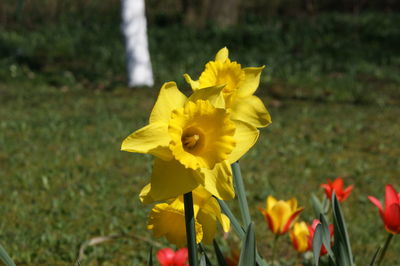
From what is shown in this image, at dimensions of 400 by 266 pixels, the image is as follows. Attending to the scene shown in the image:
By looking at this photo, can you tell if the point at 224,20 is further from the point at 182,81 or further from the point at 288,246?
the point at 288,246

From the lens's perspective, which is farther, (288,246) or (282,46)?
(282,46)

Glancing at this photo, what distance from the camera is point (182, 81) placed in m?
9.11

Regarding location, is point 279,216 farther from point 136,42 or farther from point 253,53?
point 253,53

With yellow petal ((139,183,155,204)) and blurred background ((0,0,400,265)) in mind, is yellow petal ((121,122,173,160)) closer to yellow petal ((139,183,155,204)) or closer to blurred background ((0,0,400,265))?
yellow petal ((139,183,155,204))

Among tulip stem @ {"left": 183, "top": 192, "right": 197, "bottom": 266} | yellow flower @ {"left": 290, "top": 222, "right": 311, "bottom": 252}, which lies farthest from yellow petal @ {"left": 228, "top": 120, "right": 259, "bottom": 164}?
yellow flower @ {"left": 290, "top": 222, "right": 311, "bottom": 252}

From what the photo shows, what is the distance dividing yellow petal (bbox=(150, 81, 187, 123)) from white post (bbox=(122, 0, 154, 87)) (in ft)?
24.3

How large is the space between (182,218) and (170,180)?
291 mm

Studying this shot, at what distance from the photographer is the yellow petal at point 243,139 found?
1227 millimetres

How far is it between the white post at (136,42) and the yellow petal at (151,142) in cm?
749

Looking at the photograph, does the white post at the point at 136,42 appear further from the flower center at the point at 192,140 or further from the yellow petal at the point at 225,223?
the flower center at the point at 192,140

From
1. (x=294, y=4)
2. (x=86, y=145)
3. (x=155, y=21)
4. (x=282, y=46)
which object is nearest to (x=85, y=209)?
(x=86, y=145)

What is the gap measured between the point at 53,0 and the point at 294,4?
21.7 ft

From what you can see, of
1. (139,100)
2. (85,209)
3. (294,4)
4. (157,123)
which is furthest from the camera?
(294,4)

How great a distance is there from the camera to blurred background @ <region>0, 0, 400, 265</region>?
3.85m
